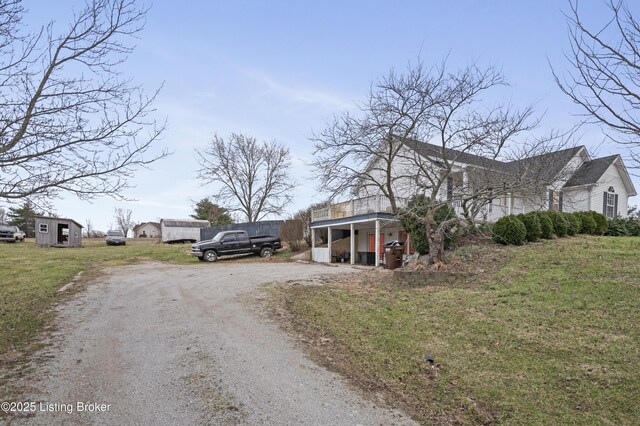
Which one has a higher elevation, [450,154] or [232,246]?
[450,154]

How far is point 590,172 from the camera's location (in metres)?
23.8

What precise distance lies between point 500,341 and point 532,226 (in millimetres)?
10706

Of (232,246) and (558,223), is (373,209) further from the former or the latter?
(232,246)

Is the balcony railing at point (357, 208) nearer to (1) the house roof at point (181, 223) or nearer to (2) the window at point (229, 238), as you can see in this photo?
(2) the window at point (229, 238)

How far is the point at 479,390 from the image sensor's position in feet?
15.8

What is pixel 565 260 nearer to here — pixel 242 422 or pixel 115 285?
pixel 242 422

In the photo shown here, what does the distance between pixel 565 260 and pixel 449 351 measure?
7236 mm

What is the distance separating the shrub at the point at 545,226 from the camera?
52.0 feet

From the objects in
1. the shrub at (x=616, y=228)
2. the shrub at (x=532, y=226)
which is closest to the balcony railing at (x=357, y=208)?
the shrub at (x=532, y=226)

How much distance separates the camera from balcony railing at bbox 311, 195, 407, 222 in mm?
18688

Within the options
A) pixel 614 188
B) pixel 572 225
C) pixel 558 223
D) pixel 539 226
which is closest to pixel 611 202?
pixel 614 188

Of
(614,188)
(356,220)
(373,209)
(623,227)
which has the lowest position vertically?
(623,227)

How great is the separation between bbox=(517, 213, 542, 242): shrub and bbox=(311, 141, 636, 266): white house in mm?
2236

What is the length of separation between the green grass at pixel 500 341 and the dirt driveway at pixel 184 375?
68cm
